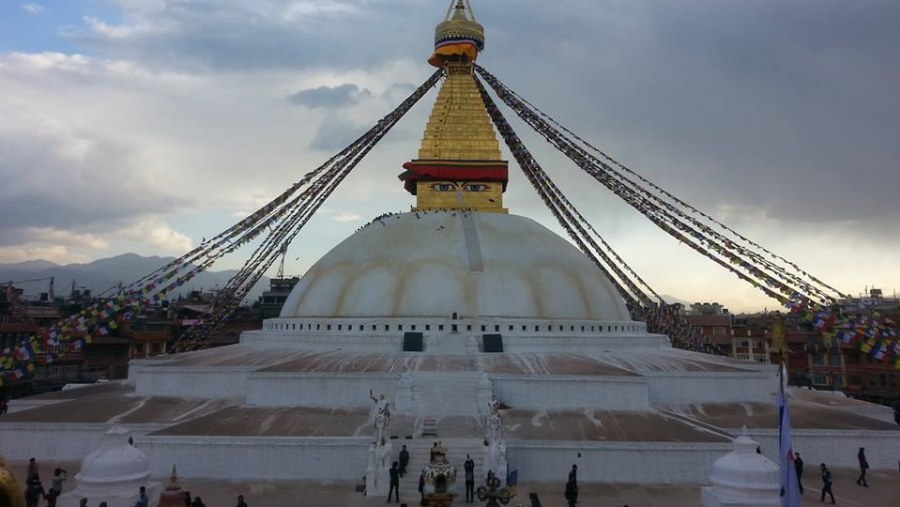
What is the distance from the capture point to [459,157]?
23.2 metres

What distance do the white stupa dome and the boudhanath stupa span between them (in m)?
0.06

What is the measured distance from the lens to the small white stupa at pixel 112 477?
8.52 meters

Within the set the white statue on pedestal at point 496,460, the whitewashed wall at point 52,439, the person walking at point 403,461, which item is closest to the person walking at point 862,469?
the white statue on pedestal at point 496,460

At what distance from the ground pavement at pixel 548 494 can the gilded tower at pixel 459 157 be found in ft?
44.1

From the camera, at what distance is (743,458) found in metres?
8.93

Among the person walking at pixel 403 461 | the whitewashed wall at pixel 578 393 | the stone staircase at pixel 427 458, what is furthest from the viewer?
the whitewashed wall at pixel 578 393

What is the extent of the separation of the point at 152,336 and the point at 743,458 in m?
31.4

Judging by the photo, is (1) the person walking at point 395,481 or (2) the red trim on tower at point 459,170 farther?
(2) the red trim on tower at point 459,170

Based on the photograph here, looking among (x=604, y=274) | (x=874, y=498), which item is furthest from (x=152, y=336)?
(x=874, y=498)

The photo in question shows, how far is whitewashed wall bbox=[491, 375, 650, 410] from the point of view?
13.4 meters

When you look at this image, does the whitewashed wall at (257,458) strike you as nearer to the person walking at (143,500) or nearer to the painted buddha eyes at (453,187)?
the person walking at (143,500)

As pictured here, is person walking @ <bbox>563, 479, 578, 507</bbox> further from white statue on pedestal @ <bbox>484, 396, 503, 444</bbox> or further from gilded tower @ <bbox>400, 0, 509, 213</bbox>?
gilded tower @ <bbox>400, 0, 509, 213</bbox>

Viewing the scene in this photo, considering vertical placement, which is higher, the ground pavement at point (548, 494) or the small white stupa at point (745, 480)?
the small white stupa at point (745, 480)

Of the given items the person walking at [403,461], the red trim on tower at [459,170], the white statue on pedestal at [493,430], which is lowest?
the person walking at [403,461]
